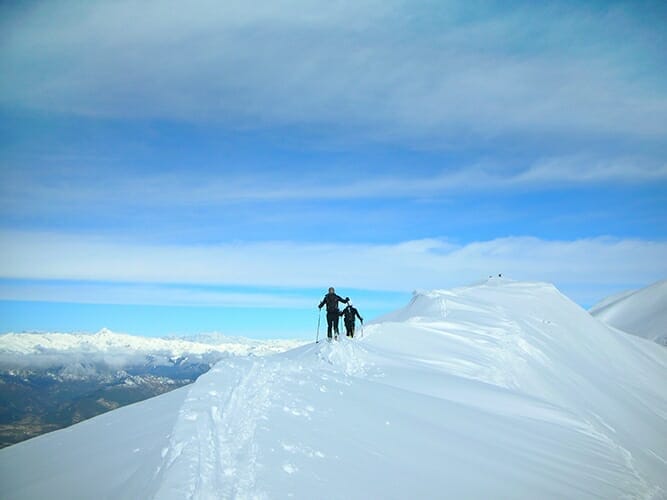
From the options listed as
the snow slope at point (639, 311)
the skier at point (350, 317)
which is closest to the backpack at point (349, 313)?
the skier at point (350, 317)

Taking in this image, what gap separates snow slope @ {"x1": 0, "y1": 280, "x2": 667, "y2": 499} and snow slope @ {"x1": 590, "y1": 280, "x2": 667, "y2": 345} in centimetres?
15064

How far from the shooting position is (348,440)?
35.3 feet

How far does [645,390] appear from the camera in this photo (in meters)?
35.1

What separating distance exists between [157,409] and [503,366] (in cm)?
1717

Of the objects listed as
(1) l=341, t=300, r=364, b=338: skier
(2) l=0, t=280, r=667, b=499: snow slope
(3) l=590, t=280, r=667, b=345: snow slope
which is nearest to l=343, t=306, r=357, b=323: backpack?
(1) l=341, t=300, r=364, b=338: skier

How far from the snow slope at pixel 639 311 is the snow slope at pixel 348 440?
494 ft

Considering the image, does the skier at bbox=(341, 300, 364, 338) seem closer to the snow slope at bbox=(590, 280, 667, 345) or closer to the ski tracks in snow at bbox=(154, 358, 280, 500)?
the ski tracks in snow at bbox=(154, 358, 280, 500)

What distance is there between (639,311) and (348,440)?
193654 mm

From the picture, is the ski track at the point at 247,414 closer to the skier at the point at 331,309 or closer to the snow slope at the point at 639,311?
the skier at the point at 331,309

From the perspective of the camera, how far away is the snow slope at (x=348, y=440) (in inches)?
345

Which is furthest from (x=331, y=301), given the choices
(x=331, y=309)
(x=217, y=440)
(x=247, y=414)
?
(x=217, y=440)

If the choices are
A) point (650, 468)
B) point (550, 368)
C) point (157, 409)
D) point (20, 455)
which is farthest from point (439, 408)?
point (550, 368)

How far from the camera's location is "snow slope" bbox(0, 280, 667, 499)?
8766mm

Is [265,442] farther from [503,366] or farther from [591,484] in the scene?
[503,366]
